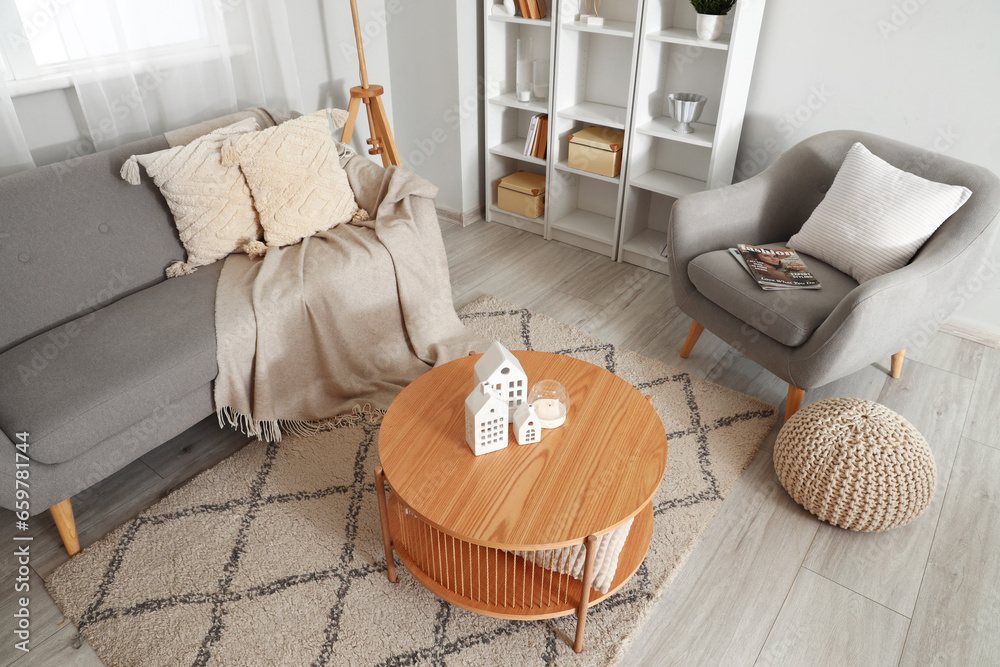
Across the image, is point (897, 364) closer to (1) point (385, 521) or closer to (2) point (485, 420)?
(2) point (485, 420)

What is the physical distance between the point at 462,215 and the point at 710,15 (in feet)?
5.09

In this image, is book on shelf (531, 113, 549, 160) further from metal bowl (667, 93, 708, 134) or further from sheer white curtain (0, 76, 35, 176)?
sheer white curtain (0, 76, 35, 176)

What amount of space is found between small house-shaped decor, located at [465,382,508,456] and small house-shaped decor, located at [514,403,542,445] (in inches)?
1.5

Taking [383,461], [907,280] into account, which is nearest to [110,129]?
[383,461]

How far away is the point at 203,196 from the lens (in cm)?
213

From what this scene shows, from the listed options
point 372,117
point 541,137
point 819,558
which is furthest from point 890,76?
point 372,117

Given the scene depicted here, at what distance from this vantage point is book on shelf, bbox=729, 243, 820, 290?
2059 mm

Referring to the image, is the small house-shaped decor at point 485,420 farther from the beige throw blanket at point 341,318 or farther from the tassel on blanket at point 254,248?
the tassel on blanket at point 254,248

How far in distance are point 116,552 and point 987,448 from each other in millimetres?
2574

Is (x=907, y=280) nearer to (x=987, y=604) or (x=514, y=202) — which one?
(x=987, y=604)

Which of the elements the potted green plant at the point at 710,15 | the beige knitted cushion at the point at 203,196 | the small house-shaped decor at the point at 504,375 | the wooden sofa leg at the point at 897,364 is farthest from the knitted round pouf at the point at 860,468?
the beige knitted cushion at the point at 203,196

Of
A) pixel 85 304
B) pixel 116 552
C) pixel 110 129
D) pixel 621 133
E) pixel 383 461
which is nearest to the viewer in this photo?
pixel 383 461

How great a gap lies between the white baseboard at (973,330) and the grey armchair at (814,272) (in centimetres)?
47

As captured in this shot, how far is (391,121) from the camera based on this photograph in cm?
347
